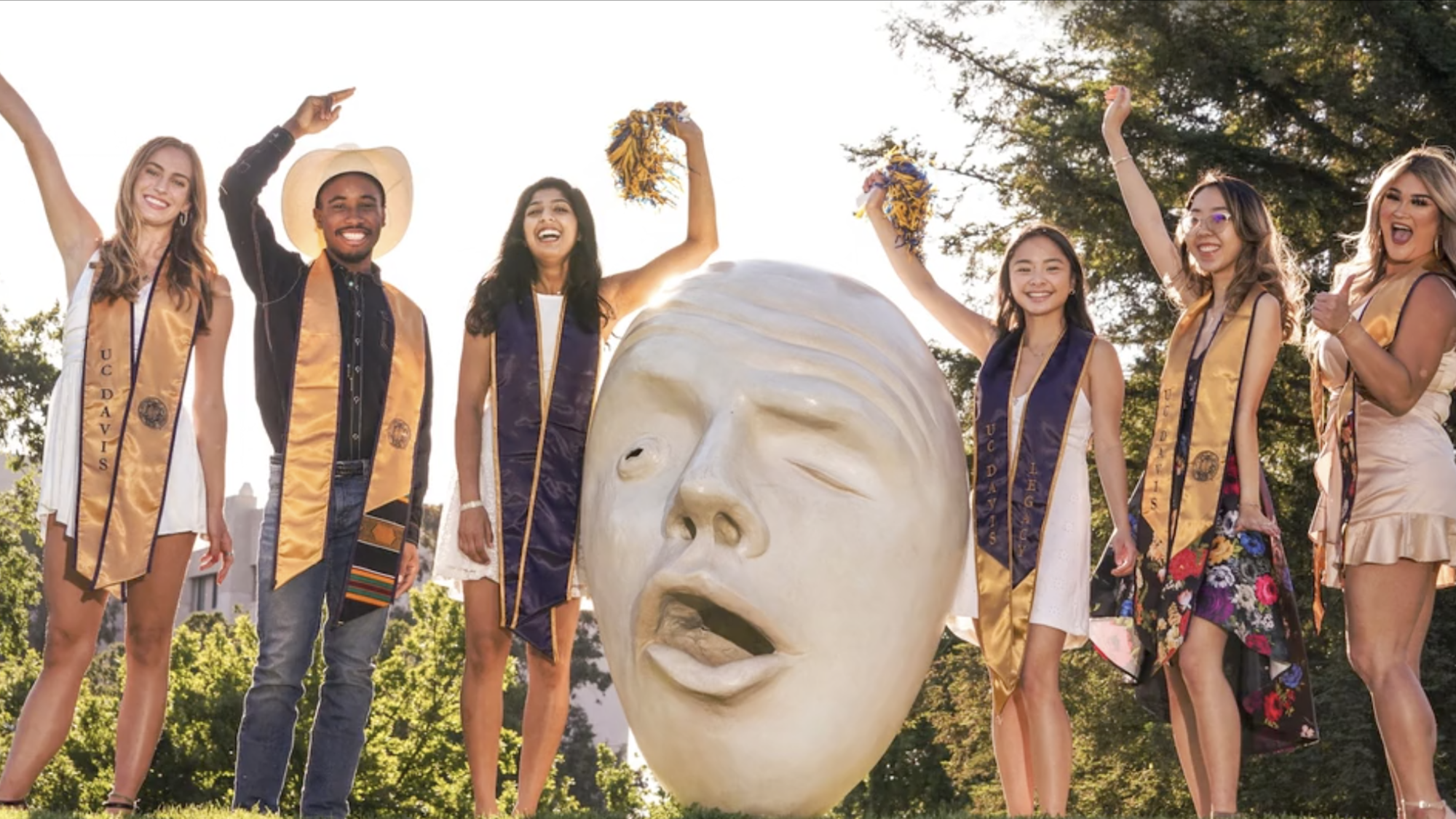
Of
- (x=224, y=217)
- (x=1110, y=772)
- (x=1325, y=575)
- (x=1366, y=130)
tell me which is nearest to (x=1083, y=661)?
(x=1110, y=772)

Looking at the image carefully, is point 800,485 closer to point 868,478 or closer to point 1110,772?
point 868,478

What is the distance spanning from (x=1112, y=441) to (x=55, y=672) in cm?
389

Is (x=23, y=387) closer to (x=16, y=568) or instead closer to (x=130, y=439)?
(x=16, y=568)

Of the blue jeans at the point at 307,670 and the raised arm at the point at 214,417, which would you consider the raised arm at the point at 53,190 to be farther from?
the blue jeans at the point at 307,670

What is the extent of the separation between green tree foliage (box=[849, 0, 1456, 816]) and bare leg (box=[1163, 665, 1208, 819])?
9.84m

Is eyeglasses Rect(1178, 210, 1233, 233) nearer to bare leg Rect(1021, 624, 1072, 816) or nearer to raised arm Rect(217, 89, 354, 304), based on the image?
bare leg Rect(1021, 624, 1072, 816)

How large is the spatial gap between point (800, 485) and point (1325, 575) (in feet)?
6.84

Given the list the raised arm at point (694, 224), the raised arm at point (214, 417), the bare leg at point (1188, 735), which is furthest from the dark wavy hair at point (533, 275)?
the bare leg at point (1188, 735)

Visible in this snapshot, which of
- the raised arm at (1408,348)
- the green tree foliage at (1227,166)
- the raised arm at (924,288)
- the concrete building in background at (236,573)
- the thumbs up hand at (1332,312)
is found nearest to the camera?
the thumbs up hand at (1332,312)

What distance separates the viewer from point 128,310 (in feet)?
19.8

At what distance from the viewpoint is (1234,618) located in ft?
19.8

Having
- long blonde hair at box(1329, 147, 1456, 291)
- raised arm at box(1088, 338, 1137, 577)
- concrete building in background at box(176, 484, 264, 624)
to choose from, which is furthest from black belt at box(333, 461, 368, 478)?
concrete building in background at box(176, 484, 264, 624)

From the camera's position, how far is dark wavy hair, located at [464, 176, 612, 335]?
6516 mm

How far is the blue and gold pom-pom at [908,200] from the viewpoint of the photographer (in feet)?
23.3
